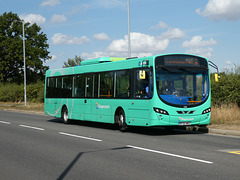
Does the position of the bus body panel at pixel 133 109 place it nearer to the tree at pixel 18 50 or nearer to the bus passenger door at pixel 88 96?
the bus passenger door at pixel 88 96

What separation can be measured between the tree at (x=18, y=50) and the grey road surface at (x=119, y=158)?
161 feet

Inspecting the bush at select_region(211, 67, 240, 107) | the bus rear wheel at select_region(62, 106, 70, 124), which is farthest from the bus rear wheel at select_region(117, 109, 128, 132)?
the bush at select_region(211, 67, 240, 107)

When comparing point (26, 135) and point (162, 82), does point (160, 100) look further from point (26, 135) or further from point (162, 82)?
Answer: point (26, 135)

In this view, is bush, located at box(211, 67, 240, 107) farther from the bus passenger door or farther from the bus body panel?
the bus passenger door

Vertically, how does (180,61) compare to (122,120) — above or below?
above

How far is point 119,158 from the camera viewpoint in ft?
29.4

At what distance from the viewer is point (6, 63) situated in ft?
198

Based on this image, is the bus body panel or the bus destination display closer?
the bus body panel

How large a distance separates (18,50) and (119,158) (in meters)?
54.5

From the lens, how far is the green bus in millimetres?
13750

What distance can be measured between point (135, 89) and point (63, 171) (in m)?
7.56

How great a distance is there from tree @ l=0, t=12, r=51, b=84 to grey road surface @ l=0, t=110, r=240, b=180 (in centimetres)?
4907

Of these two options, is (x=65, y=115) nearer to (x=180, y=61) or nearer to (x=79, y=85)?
(x=79, y=85)

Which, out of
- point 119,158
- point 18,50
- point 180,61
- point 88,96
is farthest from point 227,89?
point 18,50
